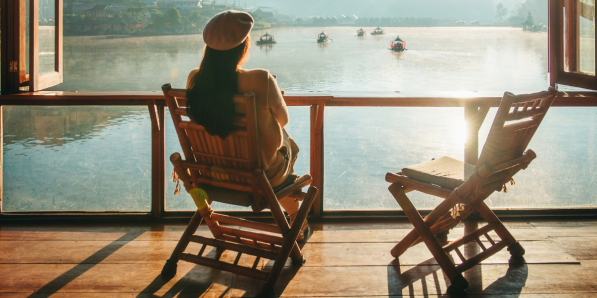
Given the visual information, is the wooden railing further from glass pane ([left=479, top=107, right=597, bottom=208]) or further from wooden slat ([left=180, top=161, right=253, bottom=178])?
glass pane ([left=479, top=107, right=597, bottom=208])

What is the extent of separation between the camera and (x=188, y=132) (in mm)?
1836

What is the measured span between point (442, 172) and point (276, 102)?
0.87m

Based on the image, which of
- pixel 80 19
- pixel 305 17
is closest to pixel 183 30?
pixel 80 19

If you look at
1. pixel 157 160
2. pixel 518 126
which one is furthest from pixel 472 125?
pixel 157 160

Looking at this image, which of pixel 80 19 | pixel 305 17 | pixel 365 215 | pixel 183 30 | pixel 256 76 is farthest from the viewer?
pixel 305 17

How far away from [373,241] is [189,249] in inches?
38.0

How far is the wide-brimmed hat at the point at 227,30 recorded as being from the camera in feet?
5.45

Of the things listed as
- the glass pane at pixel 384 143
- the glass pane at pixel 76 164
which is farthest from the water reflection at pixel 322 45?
the glass pane at pixel 76 164

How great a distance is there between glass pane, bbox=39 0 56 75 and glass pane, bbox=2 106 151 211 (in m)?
0.41

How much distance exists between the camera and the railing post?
2652mm

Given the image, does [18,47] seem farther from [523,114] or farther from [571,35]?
[571,35]

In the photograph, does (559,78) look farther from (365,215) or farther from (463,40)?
(463,40)

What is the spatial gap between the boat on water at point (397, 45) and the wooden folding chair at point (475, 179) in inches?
765

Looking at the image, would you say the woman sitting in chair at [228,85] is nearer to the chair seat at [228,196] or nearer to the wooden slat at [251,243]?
the chair seat at [228,196]
